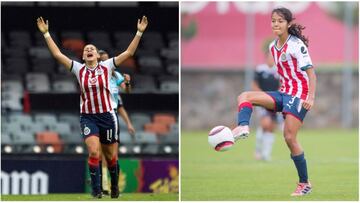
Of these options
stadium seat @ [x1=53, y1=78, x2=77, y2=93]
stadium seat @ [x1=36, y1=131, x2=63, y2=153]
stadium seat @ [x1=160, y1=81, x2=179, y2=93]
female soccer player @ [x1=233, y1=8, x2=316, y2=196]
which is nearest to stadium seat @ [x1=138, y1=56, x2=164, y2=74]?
stadium seat @ [x1=160, y1=81, x2=179, y2=93]

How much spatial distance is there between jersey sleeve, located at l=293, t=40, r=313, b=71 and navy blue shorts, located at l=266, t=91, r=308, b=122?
1.09ft

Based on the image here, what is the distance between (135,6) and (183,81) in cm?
1351

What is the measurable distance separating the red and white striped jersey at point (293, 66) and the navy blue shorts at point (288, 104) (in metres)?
0.05

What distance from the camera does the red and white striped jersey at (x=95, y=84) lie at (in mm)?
10656

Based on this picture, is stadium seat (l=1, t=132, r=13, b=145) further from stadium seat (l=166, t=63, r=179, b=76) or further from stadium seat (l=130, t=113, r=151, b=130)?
stadium seat (l=166, t=63, r=179, b=76)

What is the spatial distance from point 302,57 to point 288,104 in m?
0.49

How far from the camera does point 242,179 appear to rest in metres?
13.3

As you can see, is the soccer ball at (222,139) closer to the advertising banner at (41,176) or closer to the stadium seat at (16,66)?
the advertising banner at (41,176)

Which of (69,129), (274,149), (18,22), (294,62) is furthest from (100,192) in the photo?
(274,149)

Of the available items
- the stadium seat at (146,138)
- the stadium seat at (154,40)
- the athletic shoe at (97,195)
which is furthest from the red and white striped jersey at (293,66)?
the stadium seat at (154,40)

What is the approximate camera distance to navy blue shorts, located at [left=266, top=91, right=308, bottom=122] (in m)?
10.1

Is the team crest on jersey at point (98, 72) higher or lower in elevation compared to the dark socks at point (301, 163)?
higher

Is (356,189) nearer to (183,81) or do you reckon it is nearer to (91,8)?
(91,8)

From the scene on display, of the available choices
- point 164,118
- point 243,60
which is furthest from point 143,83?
point 243,60
